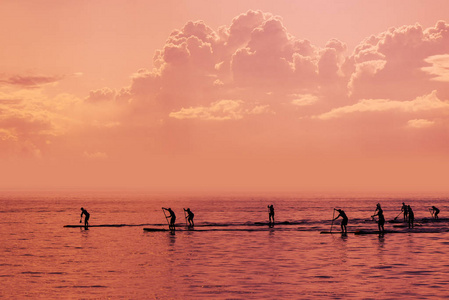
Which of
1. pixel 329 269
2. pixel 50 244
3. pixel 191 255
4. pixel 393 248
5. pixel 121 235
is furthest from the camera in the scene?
pixel 121 235

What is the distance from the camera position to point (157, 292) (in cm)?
2491

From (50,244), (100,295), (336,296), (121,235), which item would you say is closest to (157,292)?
(100,295)

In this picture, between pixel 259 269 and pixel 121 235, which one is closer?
pixel 259 269

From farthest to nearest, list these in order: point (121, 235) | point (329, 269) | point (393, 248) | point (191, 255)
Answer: point (121, 235), point (393, 248), point (191, 255), point (329, 269)

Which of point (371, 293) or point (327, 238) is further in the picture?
point (327, 238)

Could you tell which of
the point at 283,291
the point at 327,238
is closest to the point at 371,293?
the point at 283,291

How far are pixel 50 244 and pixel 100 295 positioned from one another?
25528 millimetres

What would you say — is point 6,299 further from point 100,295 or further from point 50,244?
point 50,244

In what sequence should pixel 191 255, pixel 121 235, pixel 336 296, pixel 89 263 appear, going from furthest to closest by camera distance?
pixel 121 235, pixel 191 255, pixel 89 263, pixel 336 296

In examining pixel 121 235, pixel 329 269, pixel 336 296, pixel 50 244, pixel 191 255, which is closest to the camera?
pixel 336 296

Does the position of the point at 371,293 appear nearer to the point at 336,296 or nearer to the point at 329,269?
the point at 336,296

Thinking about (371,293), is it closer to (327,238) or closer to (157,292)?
(157,292)

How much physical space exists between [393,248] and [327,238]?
9218 mm

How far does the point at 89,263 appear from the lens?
34781 millimetres
